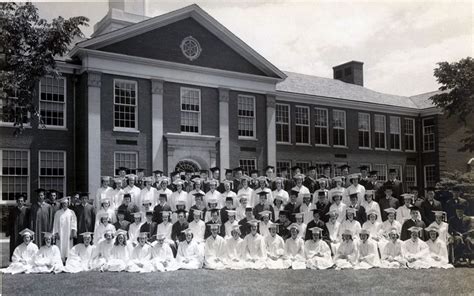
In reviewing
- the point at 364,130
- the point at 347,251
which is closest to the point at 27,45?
the point at 347,251

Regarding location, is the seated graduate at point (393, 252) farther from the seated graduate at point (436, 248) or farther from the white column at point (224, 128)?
the white column at point (224, 128)

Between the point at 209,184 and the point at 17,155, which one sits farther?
the point at 17,155

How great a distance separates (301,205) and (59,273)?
5.77 meters

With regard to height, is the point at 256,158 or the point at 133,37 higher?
the point at 133,37

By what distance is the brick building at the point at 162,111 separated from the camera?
1862 cm

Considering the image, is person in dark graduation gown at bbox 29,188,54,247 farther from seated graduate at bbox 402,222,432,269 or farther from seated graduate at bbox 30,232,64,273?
seated graduate at bbox 402,222,432,269

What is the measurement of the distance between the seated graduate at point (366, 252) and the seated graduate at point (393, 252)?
0.19 metres

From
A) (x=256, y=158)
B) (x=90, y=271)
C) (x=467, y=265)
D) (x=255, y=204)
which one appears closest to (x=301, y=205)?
(x=255, y=204)

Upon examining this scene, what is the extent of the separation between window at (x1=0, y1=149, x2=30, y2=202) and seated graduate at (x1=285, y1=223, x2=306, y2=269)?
33.9 ft

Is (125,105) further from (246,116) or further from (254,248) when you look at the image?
(254,248)

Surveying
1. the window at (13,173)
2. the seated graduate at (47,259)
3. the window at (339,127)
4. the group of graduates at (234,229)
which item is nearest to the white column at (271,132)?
the window at (339,127)

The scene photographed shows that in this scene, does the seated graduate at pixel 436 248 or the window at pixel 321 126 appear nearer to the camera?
the seated graduate at pixel 436 248

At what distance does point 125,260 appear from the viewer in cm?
1155

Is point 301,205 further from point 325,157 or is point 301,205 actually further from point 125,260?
point 325,157
